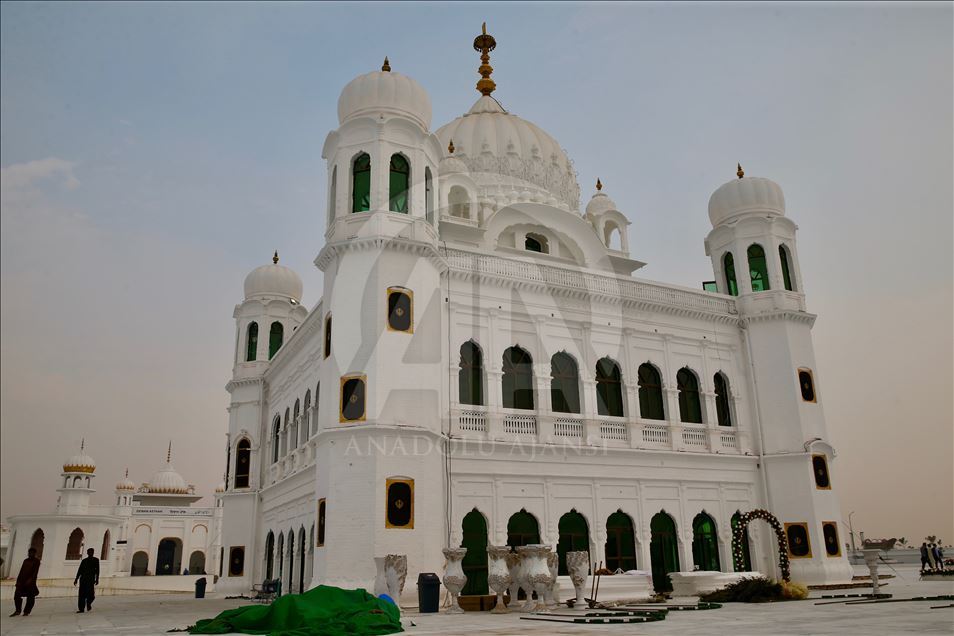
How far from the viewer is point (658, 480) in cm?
1984

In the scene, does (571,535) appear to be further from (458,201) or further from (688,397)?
(458,201)

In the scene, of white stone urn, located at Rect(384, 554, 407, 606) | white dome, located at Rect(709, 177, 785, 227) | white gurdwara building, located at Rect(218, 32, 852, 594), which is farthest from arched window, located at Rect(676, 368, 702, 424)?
white stone urn, located at Rect(384, 554, 407, 606)

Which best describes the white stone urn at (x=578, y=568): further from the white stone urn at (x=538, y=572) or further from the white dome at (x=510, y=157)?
the white dome at (x=510, y=157)

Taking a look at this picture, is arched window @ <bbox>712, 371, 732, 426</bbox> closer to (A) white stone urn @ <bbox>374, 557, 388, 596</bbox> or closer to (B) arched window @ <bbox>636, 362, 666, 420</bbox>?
(B) arched window @ <bbox>636, 362, 666, 420</bbox>

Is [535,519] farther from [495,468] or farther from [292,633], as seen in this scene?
[292,633]

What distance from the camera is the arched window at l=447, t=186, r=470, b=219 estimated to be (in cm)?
2508

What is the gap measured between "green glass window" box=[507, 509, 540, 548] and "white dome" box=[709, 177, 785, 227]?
39.3 ft

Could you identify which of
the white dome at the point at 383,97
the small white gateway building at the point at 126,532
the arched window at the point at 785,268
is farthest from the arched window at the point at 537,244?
the small white gateway building at the point at 126,532

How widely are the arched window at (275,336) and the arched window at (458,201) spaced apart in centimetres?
788

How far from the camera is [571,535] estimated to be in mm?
18531

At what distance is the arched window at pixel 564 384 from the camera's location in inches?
771

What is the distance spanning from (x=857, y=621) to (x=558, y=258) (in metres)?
16.8

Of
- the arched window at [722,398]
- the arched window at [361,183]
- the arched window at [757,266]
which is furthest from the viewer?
the arched window at [757,266]

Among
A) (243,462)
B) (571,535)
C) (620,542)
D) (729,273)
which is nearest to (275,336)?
(243,462)
